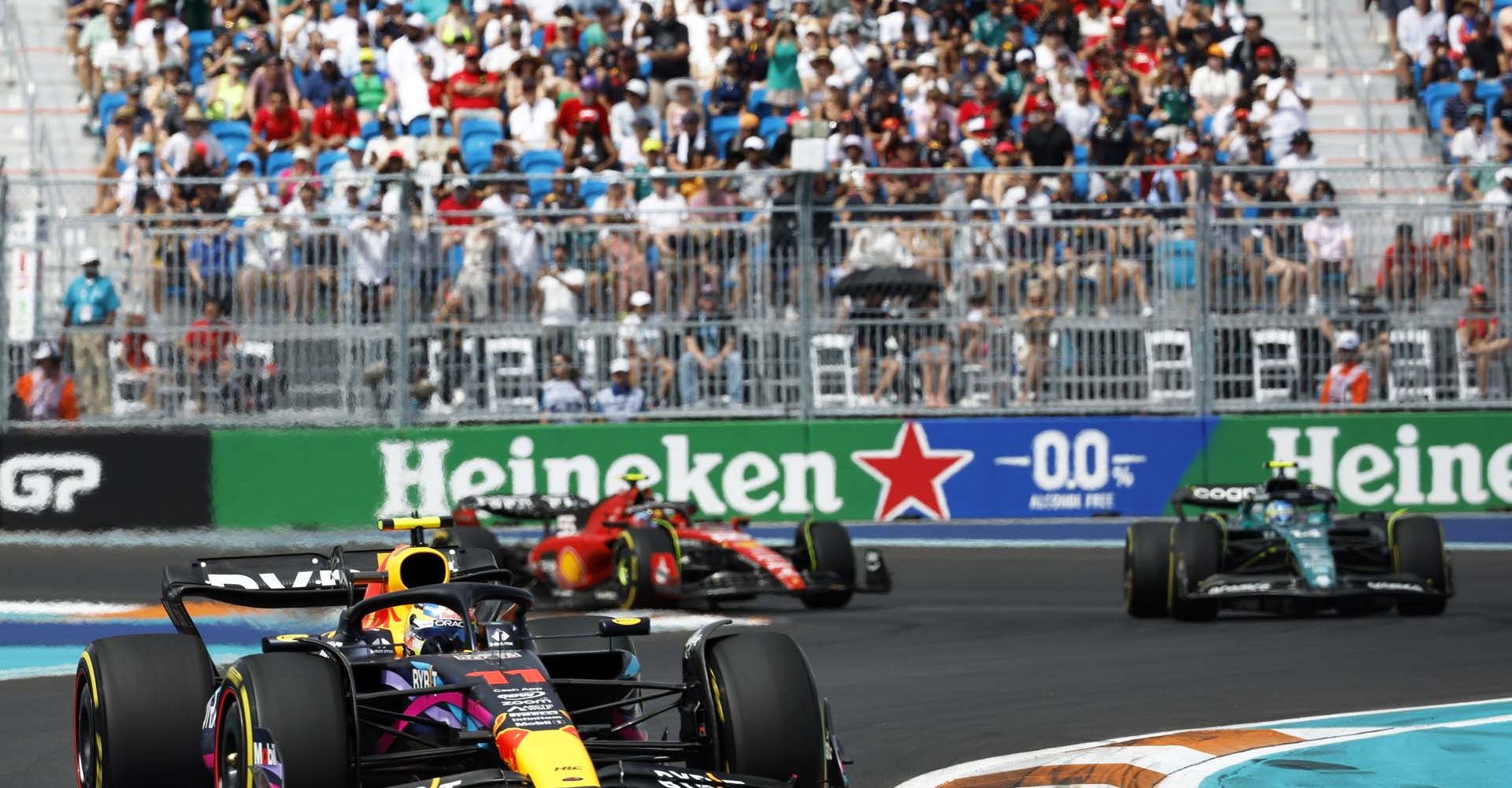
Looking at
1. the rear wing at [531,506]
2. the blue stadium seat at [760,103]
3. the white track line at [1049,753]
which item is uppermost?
the blue stadium seat at [760,103]

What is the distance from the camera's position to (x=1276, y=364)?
18.1m

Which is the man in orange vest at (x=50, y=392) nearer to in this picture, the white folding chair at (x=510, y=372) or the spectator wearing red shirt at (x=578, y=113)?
the white folding chair at (x=510, y=372)

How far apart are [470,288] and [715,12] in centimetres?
684

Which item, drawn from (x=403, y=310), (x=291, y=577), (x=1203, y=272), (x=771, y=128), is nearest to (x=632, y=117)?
(x=771, y=128)

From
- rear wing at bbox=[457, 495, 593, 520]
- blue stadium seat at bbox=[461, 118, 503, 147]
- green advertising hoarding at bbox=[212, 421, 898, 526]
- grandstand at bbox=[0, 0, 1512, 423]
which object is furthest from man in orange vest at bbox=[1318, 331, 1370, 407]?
blue stadium seat at bbox=[461, 118, 503, 147]

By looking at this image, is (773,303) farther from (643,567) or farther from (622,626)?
(622,626)

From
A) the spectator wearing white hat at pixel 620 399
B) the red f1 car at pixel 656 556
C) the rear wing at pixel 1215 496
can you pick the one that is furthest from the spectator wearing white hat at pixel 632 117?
the rear wing at pixel 1215 496

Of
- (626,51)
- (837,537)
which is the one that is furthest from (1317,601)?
(626,51)

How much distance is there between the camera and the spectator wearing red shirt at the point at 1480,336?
18000 mm

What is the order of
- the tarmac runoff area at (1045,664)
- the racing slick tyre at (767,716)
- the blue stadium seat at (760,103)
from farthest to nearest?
the blue stadium seat at (760,103) → the tarmac runoff area at (1045,664) → the racing slick tyre at (767,716)

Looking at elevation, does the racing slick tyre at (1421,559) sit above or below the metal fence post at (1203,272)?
below

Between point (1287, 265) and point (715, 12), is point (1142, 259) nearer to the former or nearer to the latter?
point (1287, 265)

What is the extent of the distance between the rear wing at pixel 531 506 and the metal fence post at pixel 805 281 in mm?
3688

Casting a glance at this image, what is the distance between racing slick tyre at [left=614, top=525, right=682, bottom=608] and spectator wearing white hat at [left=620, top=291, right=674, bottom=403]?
4111 mm
